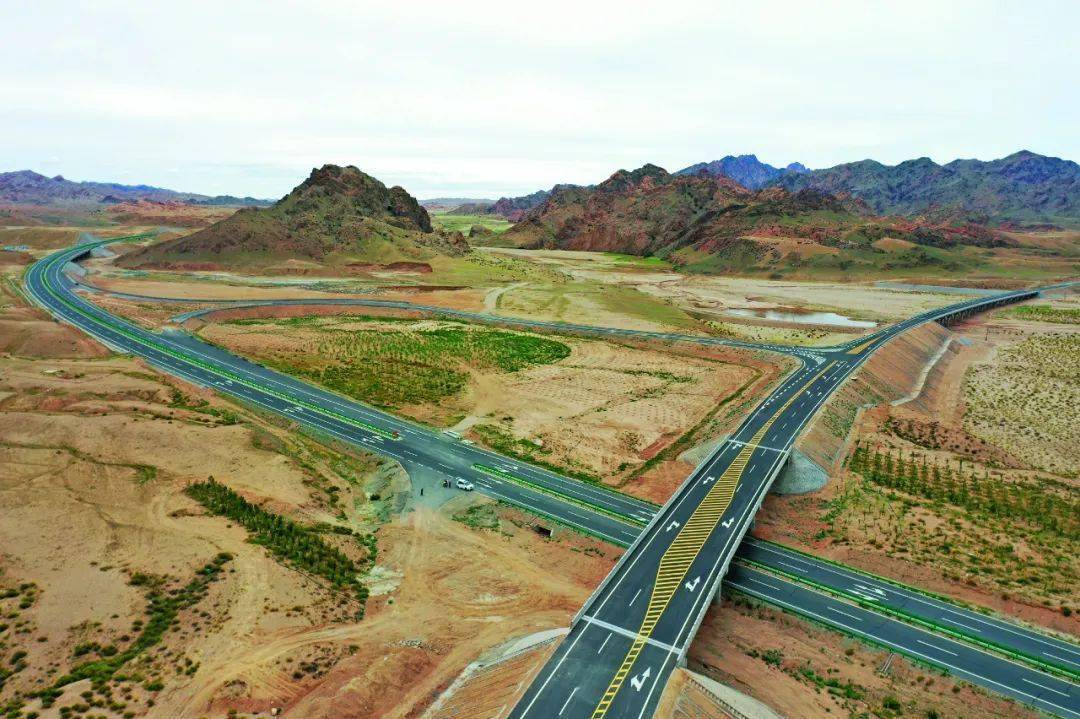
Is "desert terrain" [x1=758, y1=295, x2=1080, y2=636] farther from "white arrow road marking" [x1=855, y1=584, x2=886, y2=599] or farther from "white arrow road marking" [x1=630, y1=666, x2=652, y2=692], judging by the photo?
"white arrow road marking" [x1=630, y1=666, x2=652, y2=692]

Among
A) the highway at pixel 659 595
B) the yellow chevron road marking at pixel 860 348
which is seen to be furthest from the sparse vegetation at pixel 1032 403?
the highway at pixel 659 595

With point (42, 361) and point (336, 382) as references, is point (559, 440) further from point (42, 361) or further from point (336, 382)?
point (42, 361)

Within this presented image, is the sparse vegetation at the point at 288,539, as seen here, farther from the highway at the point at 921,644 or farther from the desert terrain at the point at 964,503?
the desert terrain at the point at 964,503

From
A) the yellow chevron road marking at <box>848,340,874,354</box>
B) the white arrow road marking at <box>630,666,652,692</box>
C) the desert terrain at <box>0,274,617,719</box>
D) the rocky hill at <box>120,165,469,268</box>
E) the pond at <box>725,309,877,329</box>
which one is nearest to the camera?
the white arrow road marking at <box>630,666,652,692</box>

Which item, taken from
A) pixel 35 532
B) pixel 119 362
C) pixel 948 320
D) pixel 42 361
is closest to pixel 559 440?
pixel 35 532

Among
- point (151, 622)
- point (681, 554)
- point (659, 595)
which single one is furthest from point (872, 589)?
point (151, 622)

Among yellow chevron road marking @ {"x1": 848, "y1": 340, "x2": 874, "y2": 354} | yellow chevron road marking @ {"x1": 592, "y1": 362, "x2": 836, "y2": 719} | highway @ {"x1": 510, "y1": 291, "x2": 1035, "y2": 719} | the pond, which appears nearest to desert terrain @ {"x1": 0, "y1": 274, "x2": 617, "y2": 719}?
highway @ {"x1": 510, "y1": 291, "x2": 1035, "y2": 719}
